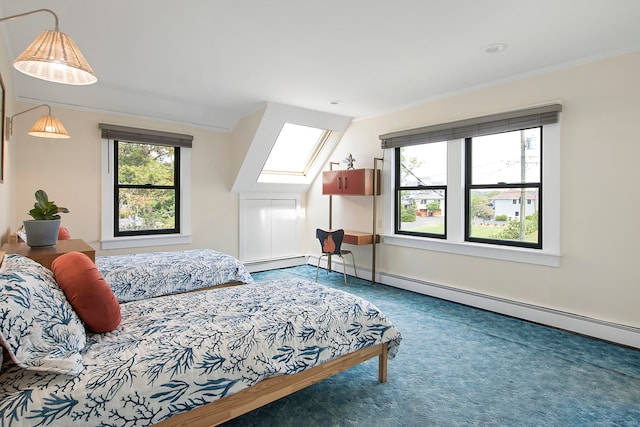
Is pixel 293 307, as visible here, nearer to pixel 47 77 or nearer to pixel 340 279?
pixel 47 77

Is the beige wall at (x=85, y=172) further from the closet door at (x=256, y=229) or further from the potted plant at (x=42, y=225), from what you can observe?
the potted plant at (x=42, y=225)

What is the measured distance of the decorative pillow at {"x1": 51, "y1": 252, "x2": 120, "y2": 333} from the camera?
5.72 feet

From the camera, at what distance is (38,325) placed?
1.40m

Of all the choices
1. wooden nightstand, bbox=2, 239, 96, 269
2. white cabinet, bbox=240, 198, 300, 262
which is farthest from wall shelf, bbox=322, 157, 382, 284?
wooden nightstand, bbox=2, 239, 96, 269

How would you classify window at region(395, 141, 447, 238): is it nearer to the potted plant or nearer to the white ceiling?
the white ceiling

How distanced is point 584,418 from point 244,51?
347 cm

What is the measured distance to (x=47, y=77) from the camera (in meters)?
1.64

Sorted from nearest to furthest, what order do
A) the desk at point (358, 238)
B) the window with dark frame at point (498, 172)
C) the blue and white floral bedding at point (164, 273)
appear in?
the blue and white floral bedding at point (164, 273) → the window with dark frame at point (498, 172) → the desk at point (358, 238)

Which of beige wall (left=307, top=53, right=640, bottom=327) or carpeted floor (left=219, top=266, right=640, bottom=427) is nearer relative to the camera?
carpeted floor (left=219, top=266, right=640, bottom=427)

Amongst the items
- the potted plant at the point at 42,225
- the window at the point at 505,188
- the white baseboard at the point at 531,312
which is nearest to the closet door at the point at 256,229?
the white baseboard at the point at 531,312

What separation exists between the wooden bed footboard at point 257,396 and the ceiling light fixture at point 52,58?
160 centimetres

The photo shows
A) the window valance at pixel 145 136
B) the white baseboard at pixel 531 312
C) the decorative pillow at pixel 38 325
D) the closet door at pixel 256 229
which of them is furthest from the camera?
the closet door at pixel 256 229

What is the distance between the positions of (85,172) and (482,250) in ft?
15.7

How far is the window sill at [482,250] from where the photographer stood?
133 inches
